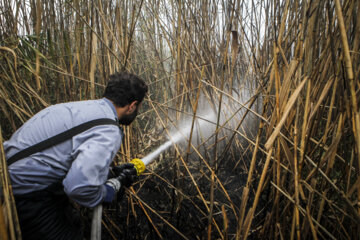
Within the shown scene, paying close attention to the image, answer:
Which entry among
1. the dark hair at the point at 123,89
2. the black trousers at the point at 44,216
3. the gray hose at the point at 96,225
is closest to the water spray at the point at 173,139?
the gray hose at the point at 96,225

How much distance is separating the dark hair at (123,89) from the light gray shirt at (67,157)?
0.76 ft

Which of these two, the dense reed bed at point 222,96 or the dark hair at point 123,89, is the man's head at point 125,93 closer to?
the dark hair at point 123,89

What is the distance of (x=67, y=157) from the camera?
0.89m

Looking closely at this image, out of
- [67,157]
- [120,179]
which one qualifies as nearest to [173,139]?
[120,179]

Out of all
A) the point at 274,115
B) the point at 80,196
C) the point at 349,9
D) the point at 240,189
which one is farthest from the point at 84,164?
the point at 240,189

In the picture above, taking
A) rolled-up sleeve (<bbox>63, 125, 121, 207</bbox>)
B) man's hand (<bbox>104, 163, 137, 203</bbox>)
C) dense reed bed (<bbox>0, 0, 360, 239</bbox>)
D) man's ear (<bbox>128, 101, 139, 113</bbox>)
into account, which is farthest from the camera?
man's ear (<bbox>128, 101, 139, 113</bbox>)

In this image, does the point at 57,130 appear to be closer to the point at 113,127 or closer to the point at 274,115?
the point at 113,127

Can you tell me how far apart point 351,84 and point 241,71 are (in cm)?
193

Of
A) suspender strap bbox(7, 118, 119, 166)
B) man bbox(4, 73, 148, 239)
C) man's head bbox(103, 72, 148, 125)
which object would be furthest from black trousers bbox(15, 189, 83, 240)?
man's head bbox(103, 72, 148, 125)

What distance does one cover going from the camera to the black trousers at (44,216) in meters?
0.91

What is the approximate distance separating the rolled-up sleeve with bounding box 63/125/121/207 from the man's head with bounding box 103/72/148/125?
26cm

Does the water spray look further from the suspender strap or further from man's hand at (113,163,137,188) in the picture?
the suspender strap

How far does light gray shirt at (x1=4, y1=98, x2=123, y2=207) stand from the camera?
84cm

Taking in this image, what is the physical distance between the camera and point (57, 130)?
893 millimetres
